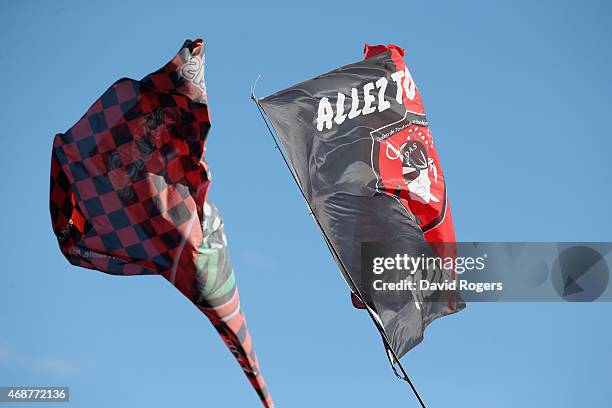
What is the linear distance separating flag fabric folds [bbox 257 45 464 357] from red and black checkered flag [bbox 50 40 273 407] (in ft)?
15.0

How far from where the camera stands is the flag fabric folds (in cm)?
2584

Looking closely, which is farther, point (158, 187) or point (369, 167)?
point (369, 167)

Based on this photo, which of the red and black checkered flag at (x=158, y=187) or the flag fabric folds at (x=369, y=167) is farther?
the flag fabric folds at (x=369, y=167)

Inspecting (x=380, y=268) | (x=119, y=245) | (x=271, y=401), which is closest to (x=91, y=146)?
(x=119, y=245)

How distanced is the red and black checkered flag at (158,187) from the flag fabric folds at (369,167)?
180 inches

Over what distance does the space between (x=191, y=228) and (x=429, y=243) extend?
25.5 feet

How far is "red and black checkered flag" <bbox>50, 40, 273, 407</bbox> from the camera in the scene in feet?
69.1

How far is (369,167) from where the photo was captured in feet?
86.8

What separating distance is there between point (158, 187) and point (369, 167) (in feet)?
20.9

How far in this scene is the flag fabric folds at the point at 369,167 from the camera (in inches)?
1017

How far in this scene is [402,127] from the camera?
27.7m

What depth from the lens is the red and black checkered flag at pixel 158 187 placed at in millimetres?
21062

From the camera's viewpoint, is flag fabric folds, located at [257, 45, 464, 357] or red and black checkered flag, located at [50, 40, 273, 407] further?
flag fabric folds, located at [257, 45, 464, 357]

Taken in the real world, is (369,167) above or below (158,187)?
above
